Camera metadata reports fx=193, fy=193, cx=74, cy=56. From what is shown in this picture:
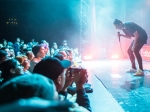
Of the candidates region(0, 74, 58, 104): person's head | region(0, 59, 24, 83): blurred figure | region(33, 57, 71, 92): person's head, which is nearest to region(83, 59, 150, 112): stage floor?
region(0, 59, 24, 83): blurred figure

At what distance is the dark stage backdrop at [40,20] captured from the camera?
20547 millimetres

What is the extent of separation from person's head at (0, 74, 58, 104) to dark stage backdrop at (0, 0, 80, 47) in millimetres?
19561

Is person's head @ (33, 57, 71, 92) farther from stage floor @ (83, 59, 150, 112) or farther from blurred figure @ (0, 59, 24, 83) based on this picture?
stage floor @ (83, 59, 150, 112)

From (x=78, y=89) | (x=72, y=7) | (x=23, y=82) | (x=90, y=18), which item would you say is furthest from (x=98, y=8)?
(x=23, y=82)

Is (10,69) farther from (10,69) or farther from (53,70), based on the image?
(53,70)

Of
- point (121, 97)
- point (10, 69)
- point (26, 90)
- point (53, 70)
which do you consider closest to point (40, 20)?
point (121, 97)

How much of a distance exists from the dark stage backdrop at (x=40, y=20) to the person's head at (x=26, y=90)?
1956cm

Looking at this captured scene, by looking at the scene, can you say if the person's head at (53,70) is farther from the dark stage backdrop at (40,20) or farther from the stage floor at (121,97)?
the dark stage backdrop at (40,20)

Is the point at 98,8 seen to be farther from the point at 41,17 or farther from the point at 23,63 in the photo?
the point at 23,63

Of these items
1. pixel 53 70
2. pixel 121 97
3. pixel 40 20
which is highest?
pixel 40 20

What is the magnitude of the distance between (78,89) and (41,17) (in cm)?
2017

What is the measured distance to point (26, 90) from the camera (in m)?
0.70

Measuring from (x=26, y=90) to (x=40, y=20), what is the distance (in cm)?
2135

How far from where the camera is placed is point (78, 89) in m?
1.94
